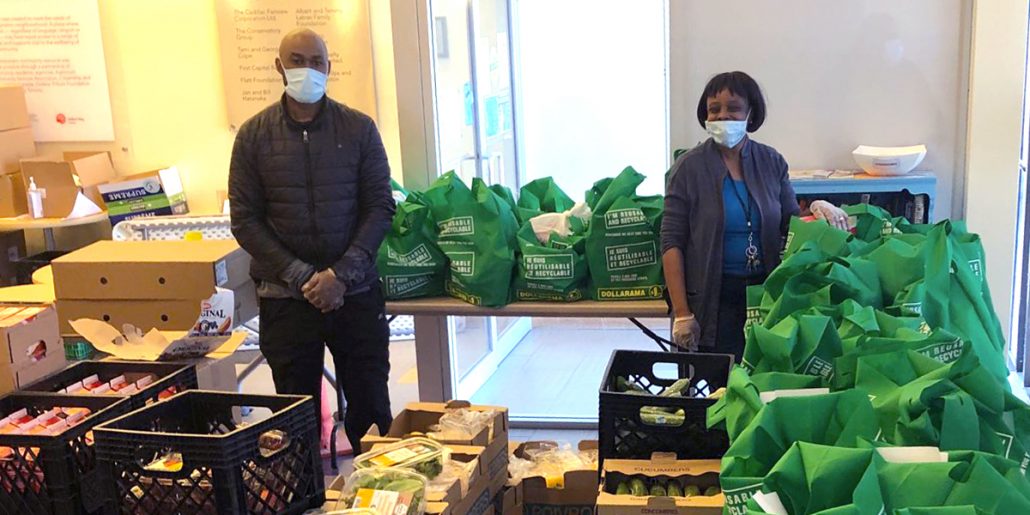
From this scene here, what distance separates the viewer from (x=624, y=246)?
3395 millimetres

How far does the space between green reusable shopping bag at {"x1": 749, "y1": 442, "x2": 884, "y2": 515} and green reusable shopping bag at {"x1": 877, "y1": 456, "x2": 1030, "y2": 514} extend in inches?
1.0

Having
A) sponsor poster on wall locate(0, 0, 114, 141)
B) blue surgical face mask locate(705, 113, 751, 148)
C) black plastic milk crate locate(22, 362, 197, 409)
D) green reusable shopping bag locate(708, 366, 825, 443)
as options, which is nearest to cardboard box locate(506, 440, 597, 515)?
green reusable shopping bag locate(708, 366, 825, 443)

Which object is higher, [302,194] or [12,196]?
[302,194]

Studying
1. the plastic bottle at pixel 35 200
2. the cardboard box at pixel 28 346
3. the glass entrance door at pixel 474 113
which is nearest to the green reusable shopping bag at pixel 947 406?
the cardboard box at pixel 28 346

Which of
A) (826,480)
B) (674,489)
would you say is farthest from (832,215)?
(826,480)

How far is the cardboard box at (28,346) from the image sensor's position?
81.9 inches

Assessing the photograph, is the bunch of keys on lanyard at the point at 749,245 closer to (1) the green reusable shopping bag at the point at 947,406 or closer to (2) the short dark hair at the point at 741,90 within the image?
(2) the short dark hair at the point at 741,90

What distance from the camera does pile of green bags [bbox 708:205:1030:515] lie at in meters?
1.13

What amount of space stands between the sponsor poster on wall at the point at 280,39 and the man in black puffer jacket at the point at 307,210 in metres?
1.97

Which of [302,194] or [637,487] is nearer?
[637,487]

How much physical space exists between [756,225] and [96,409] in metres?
1.91

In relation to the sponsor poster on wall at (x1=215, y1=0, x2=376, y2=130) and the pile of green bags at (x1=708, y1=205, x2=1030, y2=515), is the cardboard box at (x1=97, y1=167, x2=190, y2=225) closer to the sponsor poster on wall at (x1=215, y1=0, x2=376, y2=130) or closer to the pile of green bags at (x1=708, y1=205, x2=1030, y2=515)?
the sponsor poster on wall at (x1=215, y1=0, x2=376, y2=130)

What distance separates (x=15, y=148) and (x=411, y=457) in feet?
14.3

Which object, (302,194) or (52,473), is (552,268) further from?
(52,473)
